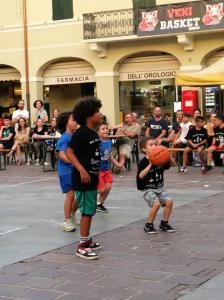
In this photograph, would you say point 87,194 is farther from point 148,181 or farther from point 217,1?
point 217,1

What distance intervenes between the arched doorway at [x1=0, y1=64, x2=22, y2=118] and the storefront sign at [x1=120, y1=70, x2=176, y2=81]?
5.26m

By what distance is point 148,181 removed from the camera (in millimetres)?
7586

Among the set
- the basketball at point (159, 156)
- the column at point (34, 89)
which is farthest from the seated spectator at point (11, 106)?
the basketball at point (159, 156)

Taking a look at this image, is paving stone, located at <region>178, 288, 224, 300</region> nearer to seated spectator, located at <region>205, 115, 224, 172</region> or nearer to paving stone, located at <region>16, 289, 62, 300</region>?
paving stone, located at <region>16, 289, 62, 300</region>

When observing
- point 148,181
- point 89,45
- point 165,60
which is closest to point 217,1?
point 165,60

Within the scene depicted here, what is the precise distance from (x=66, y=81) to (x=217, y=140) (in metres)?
11.7

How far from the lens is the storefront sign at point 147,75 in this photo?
75.4ft

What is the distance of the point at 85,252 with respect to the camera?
6441 mm

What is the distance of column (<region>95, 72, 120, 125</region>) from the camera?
2384cm

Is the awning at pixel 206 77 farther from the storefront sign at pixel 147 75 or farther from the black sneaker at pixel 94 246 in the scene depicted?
the black sneaker at pixel 94 246

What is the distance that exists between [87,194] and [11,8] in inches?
807

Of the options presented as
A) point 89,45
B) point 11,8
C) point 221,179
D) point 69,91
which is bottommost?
point 221,179

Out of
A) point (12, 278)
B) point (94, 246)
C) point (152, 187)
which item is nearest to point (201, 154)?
point (152, 187)

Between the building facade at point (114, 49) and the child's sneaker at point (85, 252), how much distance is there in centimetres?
1566
